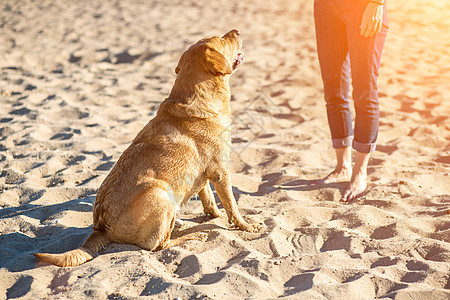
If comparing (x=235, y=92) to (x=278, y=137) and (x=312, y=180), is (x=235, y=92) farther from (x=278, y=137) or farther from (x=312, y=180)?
(x=312, y=180)

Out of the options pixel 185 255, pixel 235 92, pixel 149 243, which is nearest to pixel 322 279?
pixel 185 255

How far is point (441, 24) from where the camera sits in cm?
1120

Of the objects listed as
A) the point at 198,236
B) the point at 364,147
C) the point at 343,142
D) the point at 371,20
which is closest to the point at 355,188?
the point at 364,147

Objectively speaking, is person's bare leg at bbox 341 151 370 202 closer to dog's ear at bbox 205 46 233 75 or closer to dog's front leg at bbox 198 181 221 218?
dog's front leg at bbox 198 181 221 218

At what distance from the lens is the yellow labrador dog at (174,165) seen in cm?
325

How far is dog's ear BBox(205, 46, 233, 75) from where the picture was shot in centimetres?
361

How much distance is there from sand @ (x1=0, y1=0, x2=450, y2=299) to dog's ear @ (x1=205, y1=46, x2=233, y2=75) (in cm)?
131

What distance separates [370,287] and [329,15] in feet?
8.51

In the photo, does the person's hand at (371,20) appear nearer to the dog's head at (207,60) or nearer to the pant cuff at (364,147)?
the pant cuff at (364,147)

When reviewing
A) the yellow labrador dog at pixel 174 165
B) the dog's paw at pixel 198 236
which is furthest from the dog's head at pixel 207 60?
the dog's paw at pixel 198 236

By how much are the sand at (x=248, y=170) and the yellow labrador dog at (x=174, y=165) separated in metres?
0.15

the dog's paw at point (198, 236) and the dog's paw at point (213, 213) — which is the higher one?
the dog's paw at point (198, 236)

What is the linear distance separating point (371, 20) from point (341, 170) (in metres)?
1.63

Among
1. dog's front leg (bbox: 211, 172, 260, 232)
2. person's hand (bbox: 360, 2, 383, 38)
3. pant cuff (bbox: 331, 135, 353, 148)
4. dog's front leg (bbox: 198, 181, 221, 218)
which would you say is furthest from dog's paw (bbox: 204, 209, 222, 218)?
person's hand (bbox: 360, 2, 383, 38)
